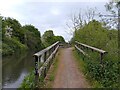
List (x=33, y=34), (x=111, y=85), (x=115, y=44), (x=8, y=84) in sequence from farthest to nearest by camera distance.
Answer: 1. (x=33, y=34)
2. (x=8, y=84)
3. (x=115, y=44)
4. (x=111, y=85)

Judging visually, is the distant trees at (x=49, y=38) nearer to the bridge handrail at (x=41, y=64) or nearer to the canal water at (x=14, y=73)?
the canal water at (x=14, y=73)

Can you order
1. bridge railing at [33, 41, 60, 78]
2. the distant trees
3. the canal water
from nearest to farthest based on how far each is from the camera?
bridge railing at [33, 41, 60, 78]
the canal water
the distant trees

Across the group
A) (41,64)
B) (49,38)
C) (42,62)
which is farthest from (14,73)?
(49,38)

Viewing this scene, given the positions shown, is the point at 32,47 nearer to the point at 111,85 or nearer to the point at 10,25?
the point at 10,25

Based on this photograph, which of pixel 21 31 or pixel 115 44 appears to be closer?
pixel 115 44

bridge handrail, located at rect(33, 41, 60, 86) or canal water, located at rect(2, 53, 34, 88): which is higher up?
bridge handrail, located at rect(33, 41, 60, 86)

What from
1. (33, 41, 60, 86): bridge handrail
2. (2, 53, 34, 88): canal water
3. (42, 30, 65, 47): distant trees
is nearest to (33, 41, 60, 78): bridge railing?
(33, 41, 60, 86): bridge handrail

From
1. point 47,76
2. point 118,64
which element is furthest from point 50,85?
point 118,64

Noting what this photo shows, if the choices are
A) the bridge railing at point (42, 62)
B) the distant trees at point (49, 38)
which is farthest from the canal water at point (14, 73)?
the distant trees at point (49, 38)

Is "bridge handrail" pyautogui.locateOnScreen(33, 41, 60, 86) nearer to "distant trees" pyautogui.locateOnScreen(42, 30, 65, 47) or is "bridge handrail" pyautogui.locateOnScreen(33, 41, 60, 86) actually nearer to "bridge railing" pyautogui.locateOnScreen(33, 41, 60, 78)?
"bridge railing" pyautogui.locateOnScreen(33, 41, 60, 78)

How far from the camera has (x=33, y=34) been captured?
47.4 m

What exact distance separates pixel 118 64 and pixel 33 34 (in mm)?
40418

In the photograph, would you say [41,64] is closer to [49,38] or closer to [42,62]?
[42,62]

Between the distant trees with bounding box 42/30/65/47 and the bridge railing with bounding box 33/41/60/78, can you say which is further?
the distant trees with bounding box 42/30/65/47
